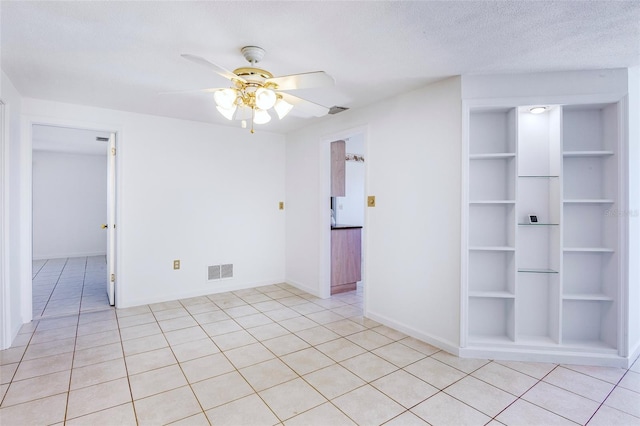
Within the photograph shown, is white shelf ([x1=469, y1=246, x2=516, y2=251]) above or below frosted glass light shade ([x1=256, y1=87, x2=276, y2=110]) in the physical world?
below

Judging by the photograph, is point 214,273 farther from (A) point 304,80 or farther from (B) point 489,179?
(B) point 489,179

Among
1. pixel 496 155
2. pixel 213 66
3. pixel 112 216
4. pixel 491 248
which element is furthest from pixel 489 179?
pixel 112 216

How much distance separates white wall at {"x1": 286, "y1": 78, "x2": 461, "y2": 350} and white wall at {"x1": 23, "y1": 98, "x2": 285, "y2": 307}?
4.91 feet

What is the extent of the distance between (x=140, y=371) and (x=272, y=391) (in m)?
1.02

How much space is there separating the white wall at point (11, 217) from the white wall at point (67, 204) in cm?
451

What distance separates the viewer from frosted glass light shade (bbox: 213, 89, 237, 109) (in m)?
2.12

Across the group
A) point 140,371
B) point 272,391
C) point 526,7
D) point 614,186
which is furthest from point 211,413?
point 614,186

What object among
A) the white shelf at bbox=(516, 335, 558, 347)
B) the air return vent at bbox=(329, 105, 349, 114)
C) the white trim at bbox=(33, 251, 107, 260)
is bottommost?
the white shelf at bbox=(516, 335, 558, 347)

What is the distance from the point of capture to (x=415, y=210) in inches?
120

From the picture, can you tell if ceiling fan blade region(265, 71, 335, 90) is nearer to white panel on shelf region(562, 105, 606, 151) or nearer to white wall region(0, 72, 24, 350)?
white panel on shelf region(562, 105, 606, 151)

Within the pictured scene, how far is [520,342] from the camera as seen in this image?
2631 mm

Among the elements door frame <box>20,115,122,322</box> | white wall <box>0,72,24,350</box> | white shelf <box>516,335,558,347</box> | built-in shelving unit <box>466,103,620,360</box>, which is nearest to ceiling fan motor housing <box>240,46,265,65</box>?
built-in shelving unit <box>466,103,620,360</box>

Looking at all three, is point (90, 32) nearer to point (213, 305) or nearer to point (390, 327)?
point (213, 305)

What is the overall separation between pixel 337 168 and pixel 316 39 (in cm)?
245
